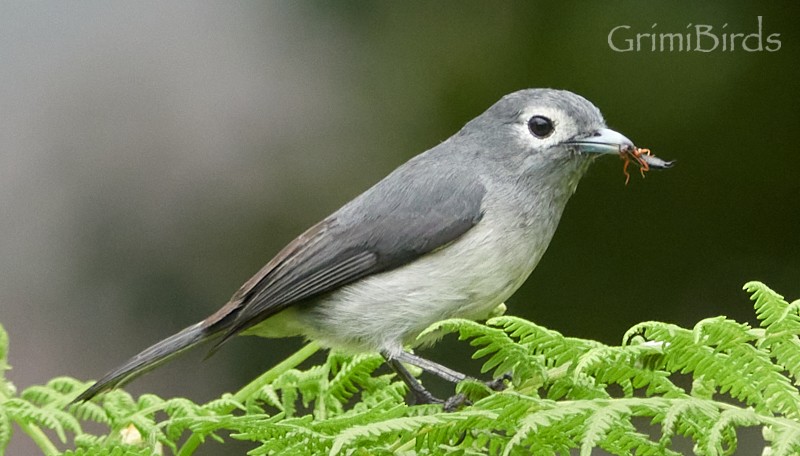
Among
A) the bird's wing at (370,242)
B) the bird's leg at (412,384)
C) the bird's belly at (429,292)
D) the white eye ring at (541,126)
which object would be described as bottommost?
the bird's leg at (412,384)

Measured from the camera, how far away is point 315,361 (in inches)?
193

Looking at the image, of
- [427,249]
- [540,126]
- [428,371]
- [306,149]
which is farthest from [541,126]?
[306,149]

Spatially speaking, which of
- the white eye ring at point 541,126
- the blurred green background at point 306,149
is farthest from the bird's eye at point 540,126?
the blurred green background at point 306,149

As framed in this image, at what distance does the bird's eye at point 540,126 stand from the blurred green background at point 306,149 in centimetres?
191

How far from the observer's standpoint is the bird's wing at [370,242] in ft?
9.13

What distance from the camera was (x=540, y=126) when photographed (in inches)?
112

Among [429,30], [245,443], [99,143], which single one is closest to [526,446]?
[245,443]

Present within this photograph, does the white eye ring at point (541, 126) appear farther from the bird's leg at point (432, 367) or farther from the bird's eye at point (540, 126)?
the bird's leg at point (432, 367)

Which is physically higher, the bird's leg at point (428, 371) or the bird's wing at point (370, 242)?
the bird's wing at point (370, 242)

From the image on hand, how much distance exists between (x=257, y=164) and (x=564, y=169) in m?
2.93

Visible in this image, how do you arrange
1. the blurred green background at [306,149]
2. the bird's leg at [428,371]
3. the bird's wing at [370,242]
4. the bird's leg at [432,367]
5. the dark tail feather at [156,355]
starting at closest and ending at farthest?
the bird's leg at [428,371]
the bird's leg at [432,367]
the dark tail feather at [156,355]
the bird's wing at [370,242]
the blurred green background at [306,149]

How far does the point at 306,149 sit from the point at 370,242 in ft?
8.88

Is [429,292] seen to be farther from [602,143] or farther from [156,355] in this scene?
[156,355]

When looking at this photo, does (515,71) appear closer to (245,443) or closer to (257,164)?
(257,164)
